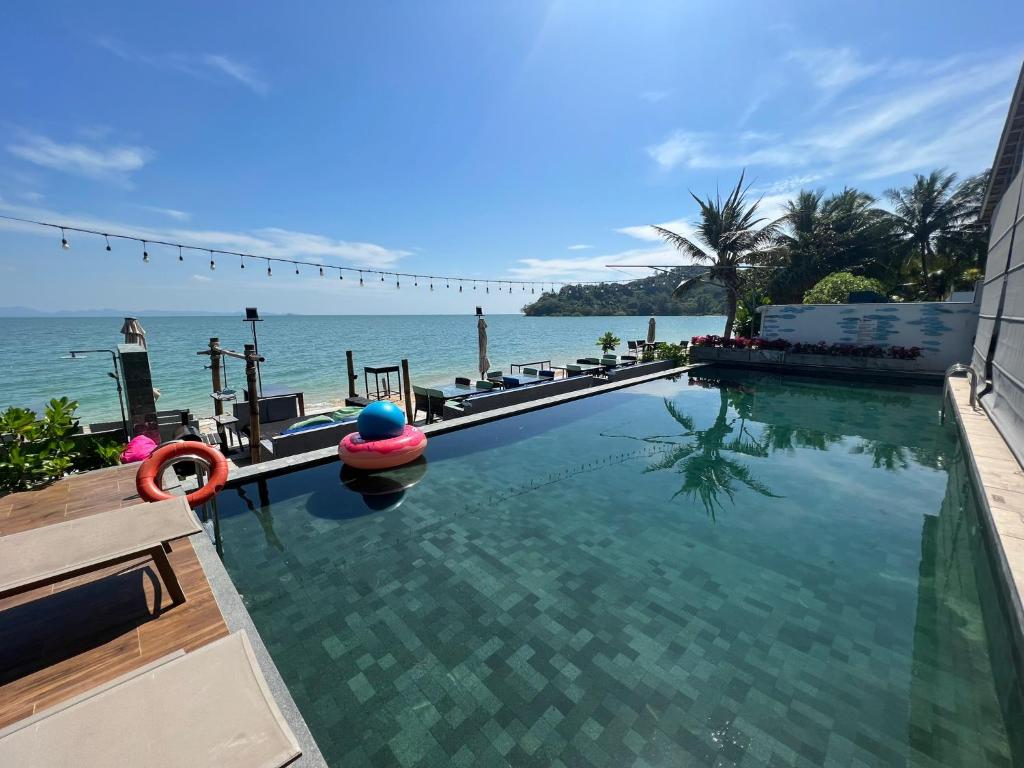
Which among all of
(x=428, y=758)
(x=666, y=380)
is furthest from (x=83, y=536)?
(x=666, y=380)

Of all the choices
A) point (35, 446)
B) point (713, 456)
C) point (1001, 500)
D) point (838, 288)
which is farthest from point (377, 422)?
point (838, 288)

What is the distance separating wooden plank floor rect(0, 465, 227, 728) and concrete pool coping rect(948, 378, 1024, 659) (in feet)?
23.1

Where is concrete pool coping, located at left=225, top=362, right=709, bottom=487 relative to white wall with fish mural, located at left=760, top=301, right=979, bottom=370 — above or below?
below

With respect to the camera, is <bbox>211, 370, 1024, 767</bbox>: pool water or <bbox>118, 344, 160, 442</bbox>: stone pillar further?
<bbox>118, 344, 160, 442</bbox>: stone pillar

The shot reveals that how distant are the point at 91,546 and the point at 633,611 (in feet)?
16.5

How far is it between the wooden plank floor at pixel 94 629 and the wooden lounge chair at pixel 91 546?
30 centimetres

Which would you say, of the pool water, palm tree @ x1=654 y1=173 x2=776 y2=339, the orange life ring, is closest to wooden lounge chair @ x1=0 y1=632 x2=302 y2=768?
the pool water

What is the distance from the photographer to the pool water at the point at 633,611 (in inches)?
129

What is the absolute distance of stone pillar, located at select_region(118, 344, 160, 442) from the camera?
7.86 metres

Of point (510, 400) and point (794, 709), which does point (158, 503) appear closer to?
point (794, 709)

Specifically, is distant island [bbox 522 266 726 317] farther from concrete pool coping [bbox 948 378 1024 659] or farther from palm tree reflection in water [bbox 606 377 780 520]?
concrete pool coping [bbox 948 378 1024 659]

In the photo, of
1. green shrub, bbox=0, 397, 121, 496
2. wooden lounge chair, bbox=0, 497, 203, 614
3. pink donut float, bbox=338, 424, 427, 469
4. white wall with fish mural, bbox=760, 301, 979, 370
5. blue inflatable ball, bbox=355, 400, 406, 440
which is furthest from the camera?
white wall with fish mural, bbox=760, 301, 979, 370

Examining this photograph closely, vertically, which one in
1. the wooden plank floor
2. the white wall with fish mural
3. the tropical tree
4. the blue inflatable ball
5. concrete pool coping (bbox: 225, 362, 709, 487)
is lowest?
concrete pool coping (bbox: 225, 362, 709, 487)

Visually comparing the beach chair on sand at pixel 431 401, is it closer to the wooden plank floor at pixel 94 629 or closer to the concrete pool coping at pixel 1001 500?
the wooden plank floor at pixel 94 629
